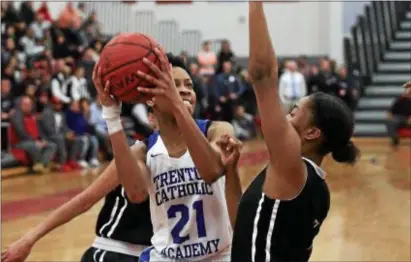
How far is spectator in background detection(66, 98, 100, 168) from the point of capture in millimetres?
13773

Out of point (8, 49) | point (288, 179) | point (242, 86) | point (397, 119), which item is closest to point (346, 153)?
A: point (288, 179)

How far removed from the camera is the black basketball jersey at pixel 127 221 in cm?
413

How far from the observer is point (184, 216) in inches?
140

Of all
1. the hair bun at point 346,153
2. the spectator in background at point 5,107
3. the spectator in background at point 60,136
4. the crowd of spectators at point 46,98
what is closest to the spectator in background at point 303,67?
the crowd of spectators at point 46,98

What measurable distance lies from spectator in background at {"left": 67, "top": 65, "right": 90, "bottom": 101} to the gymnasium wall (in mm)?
8201

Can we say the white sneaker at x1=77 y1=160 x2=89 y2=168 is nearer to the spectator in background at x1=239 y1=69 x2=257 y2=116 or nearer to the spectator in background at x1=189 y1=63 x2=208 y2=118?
the spectator in background at x1=189 y1=63 x2=208 y2=118

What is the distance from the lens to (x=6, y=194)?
11.0 meters

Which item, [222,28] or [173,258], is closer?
[173,258]

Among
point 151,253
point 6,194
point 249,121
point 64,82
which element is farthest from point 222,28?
point 151,253

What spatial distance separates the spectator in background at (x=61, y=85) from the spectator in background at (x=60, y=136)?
0.34 feet

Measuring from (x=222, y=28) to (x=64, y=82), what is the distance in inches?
367

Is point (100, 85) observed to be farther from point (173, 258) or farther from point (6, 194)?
point (6, 194)

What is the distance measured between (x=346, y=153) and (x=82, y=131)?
10.8m

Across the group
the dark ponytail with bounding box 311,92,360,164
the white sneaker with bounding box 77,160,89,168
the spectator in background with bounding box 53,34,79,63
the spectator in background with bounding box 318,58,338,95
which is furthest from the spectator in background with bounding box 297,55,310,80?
the dark ponytail with bounding box 311,92,360,164
